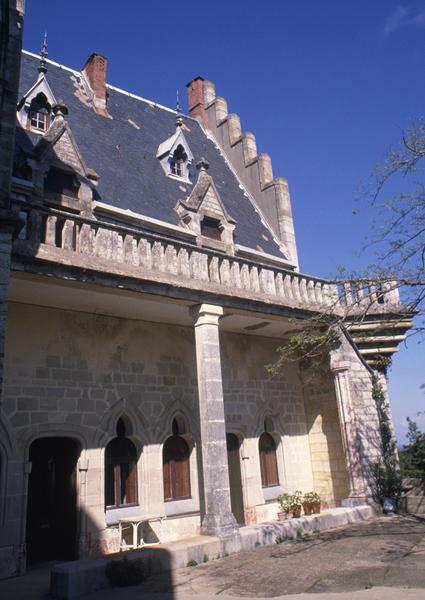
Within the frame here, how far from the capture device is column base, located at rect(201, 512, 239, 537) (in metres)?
8.38

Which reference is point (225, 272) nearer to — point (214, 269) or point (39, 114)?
point (214, 269)

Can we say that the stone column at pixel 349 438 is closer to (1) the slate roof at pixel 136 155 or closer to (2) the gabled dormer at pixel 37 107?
(1) the slate roof at pixel 136 155

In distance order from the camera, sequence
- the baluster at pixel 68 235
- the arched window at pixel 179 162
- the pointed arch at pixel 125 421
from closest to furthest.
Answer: the baluster at pixel 68 235 → the pointed arch at pixel 125 421 → the arched window at pixel 179 162

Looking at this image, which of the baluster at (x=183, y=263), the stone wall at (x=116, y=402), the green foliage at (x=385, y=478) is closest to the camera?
the stone wall at (x=116, y=402)

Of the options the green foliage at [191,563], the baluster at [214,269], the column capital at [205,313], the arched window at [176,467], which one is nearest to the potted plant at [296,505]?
the arched window at [176,467]

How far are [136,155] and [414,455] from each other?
1071 centimetres

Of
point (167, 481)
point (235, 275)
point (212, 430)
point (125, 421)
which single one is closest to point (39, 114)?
point (235, 275)

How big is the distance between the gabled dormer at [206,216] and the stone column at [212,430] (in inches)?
135

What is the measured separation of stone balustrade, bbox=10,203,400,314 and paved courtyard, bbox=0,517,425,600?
12.4 feet

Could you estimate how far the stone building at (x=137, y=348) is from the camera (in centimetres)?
846

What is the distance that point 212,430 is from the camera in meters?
9.02

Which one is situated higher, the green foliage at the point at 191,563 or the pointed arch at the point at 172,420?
the pointed arch at the point at 172,420

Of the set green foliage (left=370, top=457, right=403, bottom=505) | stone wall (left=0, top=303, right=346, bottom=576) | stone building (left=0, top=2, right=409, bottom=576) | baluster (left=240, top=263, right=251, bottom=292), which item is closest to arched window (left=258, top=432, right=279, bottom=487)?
stone building (left=0, top=2, right=409, bottom=576)

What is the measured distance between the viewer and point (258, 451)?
12.8 metres
